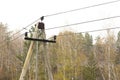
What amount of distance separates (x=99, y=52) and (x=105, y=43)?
195 centimetres

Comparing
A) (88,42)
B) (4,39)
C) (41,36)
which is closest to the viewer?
(41,36)

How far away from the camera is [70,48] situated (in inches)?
1106

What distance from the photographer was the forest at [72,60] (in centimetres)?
2645

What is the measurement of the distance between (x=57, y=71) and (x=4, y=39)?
7.59 meters

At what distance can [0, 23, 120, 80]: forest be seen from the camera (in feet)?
86.8

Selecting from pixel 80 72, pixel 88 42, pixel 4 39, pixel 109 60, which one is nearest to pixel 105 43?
pixel 109 60

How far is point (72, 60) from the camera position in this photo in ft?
89.0

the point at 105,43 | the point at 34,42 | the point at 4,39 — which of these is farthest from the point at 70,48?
the point at 34,42

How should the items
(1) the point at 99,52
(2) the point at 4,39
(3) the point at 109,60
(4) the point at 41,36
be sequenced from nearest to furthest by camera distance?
(4) the point at 41,36
(3) the point at 109,60
(1) the point at 99,52
(2) the point at 4,39

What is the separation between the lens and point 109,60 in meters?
26.5

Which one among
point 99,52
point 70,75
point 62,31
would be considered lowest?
point 70,75

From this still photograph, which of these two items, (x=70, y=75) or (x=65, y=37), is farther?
(x=65, y=37)

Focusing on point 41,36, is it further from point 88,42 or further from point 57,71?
point 88,42

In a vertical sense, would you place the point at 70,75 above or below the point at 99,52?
below
